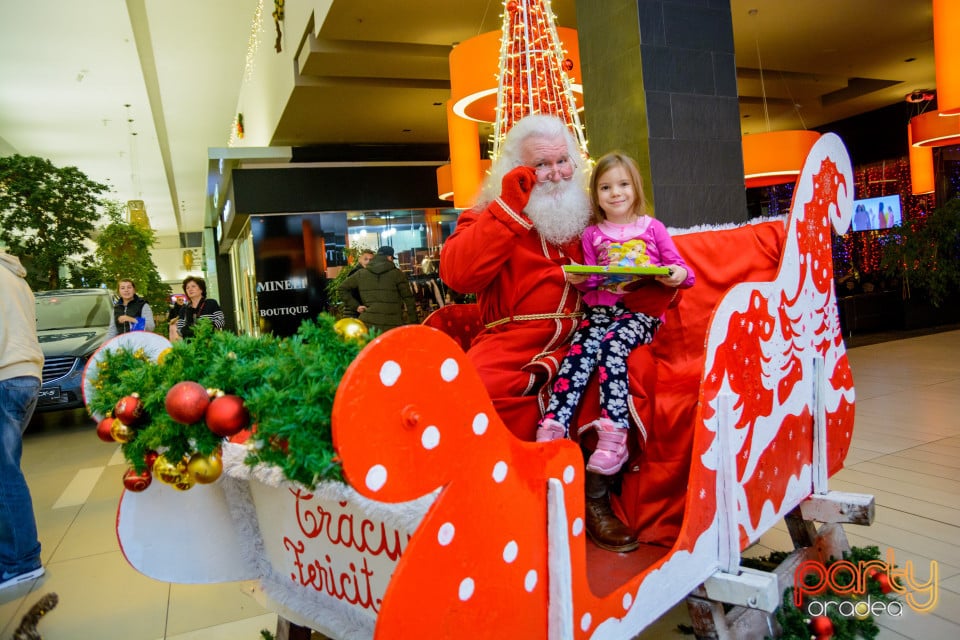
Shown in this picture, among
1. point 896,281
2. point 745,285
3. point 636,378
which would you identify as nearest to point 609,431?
point 636,378

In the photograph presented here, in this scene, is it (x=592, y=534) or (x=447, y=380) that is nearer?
(x=447, y=380)

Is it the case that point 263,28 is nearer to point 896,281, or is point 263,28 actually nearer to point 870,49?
point 870,49

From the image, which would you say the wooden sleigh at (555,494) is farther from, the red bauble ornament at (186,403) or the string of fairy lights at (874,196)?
the string of fairy lights at (874,196)

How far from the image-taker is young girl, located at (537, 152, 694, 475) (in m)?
1.56

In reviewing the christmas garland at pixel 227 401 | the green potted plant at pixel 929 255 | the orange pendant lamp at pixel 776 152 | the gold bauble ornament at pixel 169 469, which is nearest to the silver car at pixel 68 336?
the christmas garland at pixel 227 401

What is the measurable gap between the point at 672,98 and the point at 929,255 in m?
7.76

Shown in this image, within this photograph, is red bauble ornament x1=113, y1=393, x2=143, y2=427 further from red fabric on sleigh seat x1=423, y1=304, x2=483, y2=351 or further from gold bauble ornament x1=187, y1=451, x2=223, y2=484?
red fabric on sleigh seat x1=423, y1=304, x2=483, y2=351

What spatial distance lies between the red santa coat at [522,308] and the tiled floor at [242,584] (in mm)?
803

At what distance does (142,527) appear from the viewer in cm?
139

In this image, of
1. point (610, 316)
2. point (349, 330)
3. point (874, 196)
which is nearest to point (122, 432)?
point (349, 330)

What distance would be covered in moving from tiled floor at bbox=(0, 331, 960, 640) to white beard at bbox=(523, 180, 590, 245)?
121 centimetres

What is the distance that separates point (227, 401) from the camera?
3.04 feet

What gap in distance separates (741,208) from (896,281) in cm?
789

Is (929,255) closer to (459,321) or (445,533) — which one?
(459,321)
